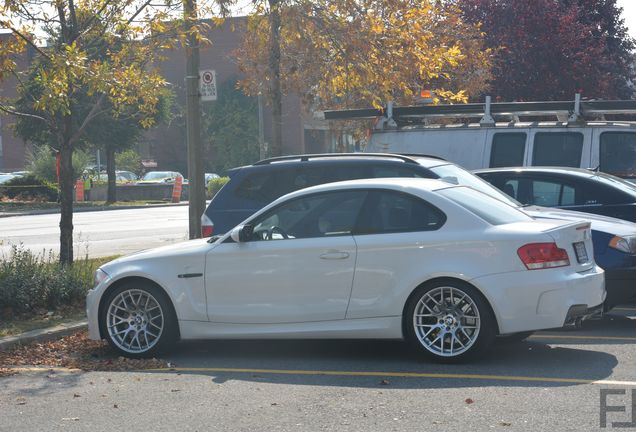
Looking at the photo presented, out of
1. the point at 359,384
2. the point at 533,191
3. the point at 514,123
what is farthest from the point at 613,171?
the point at 359,384

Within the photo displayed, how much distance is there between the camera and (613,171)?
14.0 metres

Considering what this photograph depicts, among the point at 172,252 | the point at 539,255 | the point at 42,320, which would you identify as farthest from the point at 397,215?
the point at 42,320

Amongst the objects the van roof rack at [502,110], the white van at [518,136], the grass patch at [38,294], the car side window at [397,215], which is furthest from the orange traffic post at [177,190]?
the car side window at [397,215]

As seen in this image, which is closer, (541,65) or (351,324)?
(351,324)

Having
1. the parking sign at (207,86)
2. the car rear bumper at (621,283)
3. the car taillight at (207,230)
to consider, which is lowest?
the car rear bumper at (621,283)

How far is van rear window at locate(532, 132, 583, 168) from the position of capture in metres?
14.2

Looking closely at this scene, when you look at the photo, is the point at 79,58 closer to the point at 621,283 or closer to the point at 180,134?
the point at 621,283

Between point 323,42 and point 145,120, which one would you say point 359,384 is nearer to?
point 145,120

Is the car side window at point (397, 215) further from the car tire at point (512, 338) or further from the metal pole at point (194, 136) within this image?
the metal pole at point (194, 136)

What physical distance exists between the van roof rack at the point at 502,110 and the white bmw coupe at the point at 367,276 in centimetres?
599

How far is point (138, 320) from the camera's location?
8875 mm

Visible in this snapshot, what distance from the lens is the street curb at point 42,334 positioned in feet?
30.7

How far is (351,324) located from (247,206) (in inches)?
122

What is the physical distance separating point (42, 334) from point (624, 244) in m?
5.78
